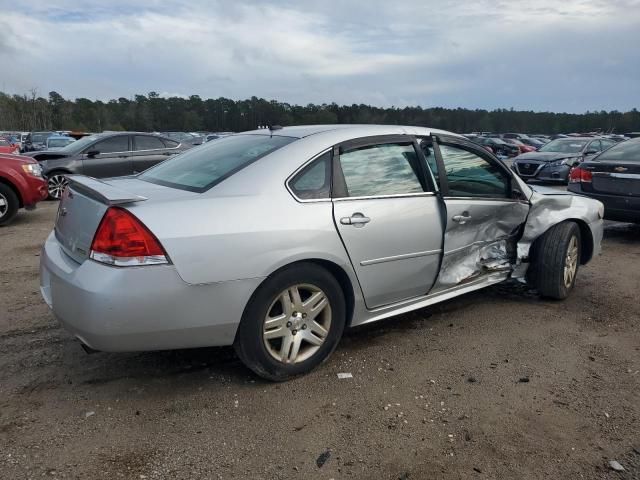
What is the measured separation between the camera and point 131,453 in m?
2.61

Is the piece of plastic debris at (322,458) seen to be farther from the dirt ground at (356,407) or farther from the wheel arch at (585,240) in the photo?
the wheel arch at (585,240)

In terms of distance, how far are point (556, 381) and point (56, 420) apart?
9.43 ft

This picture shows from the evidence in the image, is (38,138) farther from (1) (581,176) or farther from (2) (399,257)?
(2) (399,257)

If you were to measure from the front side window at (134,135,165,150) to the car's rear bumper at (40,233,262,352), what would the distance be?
9.39m

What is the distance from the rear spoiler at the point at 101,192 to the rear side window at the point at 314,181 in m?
0.88

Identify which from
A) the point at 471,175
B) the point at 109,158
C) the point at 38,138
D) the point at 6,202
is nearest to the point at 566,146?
the point at 109,158

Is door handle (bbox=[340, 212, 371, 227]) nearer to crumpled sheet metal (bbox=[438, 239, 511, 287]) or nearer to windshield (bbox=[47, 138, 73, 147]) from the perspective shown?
crumpled sheet metal (bbox=[438, 239, 511, 287])

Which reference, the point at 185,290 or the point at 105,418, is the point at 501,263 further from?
the point at 105,418

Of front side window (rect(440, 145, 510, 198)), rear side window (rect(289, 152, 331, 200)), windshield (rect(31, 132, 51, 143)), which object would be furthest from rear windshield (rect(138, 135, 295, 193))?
windshield (rect(31, 132, 51, 143))

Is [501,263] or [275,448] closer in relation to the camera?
[275,448]

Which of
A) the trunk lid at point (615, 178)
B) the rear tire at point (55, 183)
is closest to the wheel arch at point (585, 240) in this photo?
the trunk lid at point (615, 178)

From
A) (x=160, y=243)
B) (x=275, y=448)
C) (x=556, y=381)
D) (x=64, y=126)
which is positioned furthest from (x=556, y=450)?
(x=64, y=126)

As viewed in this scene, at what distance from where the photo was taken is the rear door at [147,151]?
1168 cm

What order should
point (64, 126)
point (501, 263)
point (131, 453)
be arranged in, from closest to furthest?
point (131, 453), point (501, 263), point (64, 126)
